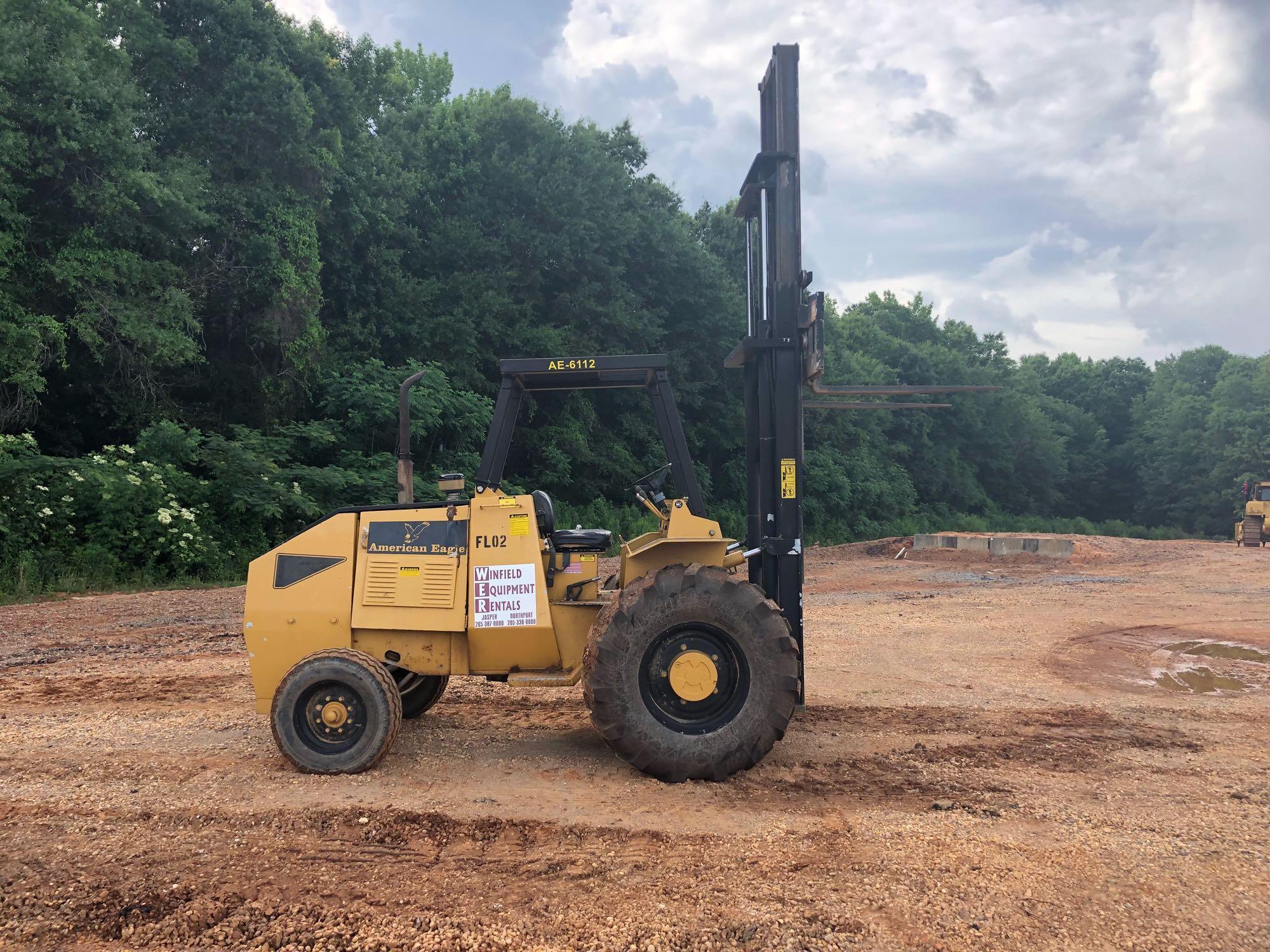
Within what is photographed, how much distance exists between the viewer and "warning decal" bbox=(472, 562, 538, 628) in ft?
19.1

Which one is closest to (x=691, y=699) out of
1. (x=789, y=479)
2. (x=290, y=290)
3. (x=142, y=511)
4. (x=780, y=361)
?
(x=789, y=479)

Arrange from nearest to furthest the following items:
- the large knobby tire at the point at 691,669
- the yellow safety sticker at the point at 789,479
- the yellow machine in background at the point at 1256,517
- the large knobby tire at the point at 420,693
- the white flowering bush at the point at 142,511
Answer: the large knobby tire at the point at 691,669, the yellow safety sticker at the point at 789,479, the large knobby tire at the point at 420,693, the white flowering bush at the point at 142,511, the yellow machine in background at the point at 1256,517

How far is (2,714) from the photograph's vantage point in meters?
7.24

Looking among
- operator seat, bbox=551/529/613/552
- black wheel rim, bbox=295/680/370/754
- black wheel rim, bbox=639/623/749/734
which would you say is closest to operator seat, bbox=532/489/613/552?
operator seat, bbox=551/529/613/552

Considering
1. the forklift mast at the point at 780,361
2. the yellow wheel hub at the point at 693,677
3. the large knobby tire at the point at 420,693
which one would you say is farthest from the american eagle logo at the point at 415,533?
the forklift mast at the point at 780,361

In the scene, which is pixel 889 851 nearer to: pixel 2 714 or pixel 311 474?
pixel 2 714

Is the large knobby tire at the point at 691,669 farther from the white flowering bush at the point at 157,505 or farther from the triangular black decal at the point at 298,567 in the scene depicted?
the white flowering bush at the point at 157,505

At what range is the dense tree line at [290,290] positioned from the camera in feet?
53.2

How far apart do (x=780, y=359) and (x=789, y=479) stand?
915 millimetres

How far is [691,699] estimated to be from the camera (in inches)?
220

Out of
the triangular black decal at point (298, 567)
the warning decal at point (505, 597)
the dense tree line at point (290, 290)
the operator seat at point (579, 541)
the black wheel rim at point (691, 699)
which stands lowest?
the black wheel rim at point (691, 699)

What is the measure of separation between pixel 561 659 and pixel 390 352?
21565 millimetres

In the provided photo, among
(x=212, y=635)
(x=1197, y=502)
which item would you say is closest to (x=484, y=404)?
(x=212, y=635)

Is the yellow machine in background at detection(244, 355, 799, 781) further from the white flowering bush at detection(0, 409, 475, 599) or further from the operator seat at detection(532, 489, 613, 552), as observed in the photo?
the white flowering bush at detection(0, 409, 475, 599)
